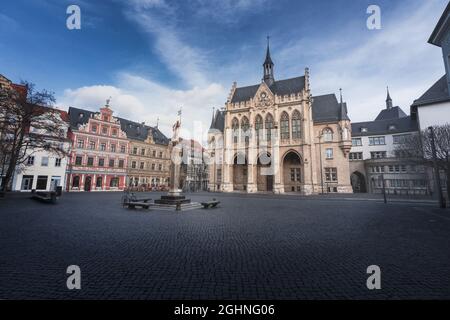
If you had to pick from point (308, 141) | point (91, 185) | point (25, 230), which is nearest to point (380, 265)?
point (25, 230)

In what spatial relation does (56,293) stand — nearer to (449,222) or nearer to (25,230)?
(25,230)

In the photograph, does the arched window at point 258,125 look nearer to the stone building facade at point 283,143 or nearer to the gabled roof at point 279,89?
the stone building facade at point 283,143

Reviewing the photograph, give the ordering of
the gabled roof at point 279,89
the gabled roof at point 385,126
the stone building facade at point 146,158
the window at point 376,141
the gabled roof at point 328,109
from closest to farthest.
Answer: the gabled roof at point 328,109, the gabled roof at point 279,89, the gabled roof at point 385,126, the window at point 376,141, the stone building facade at point 146,158

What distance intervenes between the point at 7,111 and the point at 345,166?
141ft

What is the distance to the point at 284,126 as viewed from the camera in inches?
1419

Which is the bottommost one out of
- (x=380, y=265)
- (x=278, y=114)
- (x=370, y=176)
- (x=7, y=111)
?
(x=380, y=265)

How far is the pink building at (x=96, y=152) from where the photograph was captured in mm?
36125

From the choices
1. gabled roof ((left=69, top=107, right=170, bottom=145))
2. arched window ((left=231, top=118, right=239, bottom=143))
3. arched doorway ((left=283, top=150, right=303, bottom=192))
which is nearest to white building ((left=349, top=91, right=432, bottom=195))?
arched doorway ((left=283, top=150, right=303, bottom=192))

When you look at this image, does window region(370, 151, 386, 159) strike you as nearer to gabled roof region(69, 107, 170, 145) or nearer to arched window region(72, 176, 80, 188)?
gabled roof region(69, 107, 170, 145)

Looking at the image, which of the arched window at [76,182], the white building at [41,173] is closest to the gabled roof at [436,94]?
the white building at [41,173]

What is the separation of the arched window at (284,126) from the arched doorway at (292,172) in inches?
123

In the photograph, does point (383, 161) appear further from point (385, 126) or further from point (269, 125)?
point (269, 125)

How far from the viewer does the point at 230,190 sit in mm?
38156
